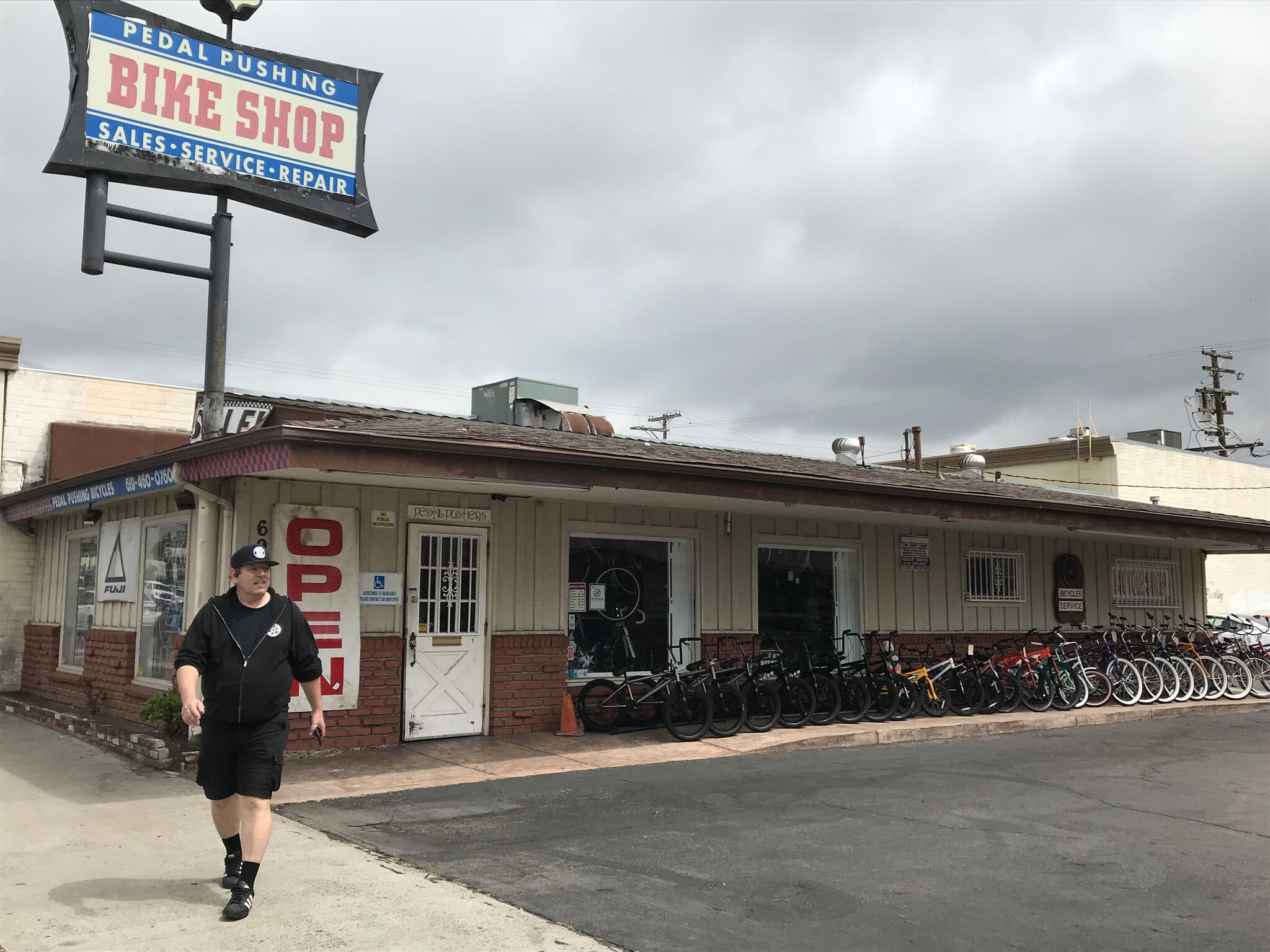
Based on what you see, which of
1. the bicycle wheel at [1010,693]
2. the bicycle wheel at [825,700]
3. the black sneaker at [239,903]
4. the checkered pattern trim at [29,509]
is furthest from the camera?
the bicycle wheel at [1010,693]

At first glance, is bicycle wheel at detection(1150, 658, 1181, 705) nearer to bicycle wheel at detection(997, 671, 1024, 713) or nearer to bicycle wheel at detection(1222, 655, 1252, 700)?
bicycle wheel at detection(1222, 655, 1252, 700)

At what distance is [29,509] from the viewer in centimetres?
1395

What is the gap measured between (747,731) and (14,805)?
6670mm

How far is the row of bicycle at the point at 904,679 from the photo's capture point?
1152 centimetres

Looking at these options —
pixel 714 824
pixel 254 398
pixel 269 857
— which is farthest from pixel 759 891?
pixel 254 398

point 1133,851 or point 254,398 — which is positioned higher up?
point 254,398

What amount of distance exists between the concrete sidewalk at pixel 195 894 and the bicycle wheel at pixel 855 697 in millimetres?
6910

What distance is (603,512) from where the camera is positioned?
12.1 metres

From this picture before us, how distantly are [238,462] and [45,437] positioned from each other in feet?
30.7

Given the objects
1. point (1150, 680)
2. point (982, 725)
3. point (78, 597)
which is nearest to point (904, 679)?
point (982, 725)

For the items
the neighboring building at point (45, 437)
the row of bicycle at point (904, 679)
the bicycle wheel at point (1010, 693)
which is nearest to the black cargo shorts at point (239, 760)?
the row of bicycle at point (904, 679)

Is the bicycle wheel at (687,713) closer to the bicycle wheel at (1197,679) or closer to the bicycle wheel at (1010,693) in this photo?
the bicycle wheel at (1010,693)

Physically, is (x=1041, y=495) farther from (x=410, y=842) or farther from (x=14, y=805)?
(x=14, y=805)

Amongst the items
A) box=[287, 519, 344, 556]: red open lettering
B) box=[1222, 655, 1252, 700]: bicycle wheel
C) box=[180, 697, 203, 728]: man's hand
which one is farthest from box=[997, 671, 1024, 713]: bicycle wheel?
box=[180, 697, 203, 728]: man's hand
